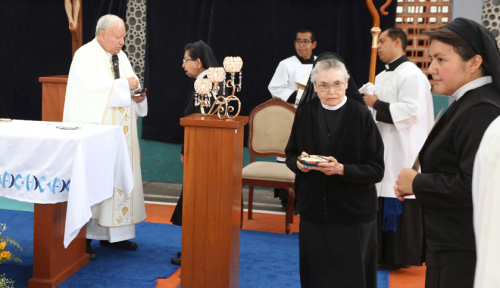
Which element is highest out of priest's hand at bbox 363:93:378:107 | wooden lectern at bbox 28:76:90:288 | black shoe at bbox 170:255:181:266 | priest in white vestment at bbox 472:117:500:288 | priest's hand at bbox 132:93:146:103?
priest's hand at bbox 363:93:378:107

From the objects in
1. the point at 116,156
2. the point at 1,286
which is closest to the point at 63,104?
the point at 116,156

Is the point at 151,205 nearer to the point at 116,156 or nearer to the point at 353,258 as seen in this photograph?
the point at 116,156

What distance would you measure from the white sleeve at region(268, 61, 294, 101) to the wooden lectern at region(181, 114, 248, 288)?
9.55ft

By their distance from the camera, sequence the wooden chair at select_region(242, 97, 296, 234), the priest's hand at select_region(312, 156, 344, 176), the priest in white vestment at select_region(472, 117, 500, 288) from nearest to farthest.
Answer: the priest in white vestment at select_region(472, 117, 500, 288) → the priest's hand at select_region(312, 156, 344, 176) → the wooden chair at select_region(242, 97, 296, 234)

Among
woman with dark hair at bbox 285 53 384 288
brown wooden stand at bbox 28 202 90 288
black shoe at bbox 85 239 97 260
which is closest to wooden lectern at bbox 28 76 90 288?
brown wooden stand at bbox 28 202 90 288

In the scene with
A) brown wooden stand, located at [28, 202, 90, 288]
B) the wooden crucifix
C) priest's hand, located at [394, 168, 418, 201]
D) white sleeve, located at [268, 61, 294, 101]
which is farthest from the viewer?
white sleeve, located at [268, 61, 294, 101]

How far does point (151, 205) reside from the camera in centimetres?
610

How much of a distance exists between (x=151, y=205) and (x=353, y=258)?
12.3 feet

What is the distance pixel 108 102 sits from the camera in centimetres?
414

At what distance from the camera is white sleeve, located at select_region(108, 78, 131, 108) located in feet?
13.6

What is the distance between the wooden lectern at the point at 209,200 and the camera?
10.4ft

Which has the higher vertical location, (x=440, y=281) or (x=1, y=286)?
(x=440, y=281)

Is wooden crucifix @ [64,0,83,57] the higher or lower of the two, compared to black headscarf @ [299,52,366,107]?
higher

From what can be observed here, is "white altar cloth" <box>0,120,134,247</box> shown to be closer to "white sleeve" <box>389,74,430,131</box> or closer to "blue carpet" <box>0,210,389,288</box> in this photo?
"blue carpet" <box>0,210,389,288</box>
